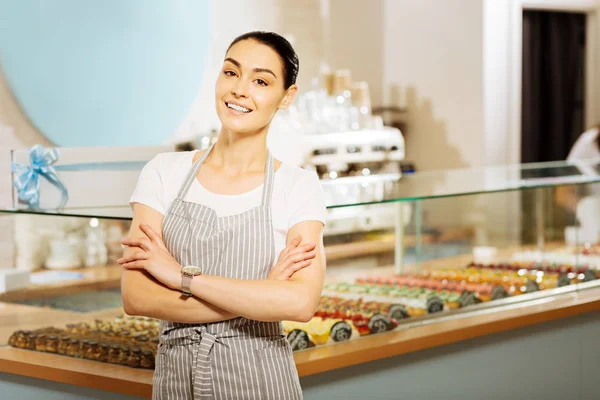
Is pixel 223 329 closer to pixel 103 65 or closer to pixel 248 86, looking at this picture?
pixel 248 86

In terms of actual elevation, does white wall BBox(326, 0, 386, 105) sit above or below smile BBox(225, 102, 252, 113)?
above

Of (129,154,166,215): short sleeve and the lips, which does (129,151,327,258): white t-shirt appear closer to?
(129,154,166,215): short sleeve

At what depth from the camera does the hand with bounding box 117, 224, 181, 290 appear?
181 centimetres

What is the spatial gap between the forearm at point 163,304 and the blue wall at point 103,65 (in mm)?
3133

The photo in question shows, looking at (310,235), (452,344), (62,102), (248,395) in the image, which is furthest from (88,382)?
(62,102)

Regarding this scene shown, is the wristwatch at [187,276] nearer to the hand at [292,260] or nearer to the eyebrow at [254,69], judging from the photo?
the hand at [292,260]

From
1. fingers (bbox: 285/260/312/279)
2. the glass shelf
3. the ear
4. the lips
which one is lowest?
fingers (bbox: 285/260/312/279)

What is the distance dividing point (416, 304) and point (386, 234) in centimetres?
62

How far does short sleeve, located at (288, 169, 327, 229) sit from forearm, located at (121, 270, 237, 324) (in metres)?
0.24

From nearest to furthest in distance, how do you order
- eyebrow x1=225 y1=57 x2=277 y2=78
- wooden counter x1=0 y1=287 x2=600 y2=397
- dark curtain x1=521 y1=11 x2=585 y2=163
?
1. eyebrow x1=225 y1=57 x2=277 y2=78
2. wooden counter x1=0 y1=287 x2=600 y2=397
3. dark curtain x1=521 y1=11 x2=585 y2=163

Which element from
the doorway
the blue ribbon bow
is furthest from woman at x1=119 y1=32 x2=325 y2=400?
the doorway

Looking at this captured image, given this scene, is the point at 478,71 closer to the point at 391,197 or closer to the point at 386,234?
the point at 386,234

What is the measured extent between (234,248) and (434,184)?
6.53 feet

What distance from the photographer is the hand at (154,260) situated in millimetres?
1810
